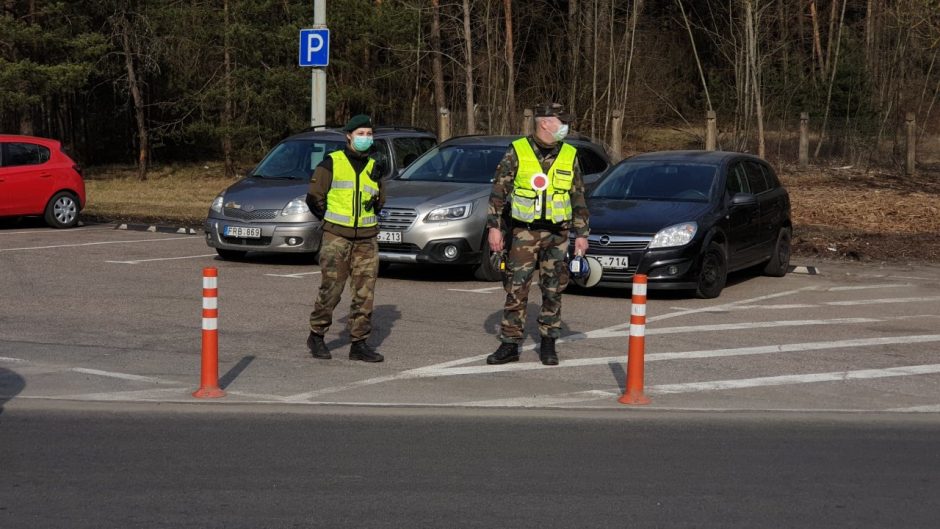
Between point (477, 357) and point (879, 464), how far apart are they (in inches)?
161

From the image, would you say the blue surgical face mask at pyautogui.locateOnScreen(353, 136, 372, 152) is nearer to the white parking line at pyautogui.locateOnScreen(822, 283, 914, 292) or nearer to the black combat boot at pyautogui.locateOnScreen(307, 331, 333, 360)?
the black combat boot at pyautogui.locateOnScreen(307, 331, 333, 360)

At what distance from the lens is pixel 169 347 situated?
35.0ft

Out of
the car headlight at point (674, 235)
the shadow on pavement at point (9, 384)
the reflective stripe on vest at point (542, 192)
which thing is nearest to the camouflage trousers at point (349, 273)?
the reflective stripe on vest at point (542, 192)

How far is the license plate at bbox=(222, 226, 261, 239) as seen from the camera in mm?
15922

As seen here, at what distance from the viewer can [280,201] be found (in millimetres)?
15992

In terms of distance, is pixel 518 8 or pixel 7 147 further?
pixel 518 8

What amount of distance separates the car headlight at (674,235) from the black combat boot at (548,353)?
12.4 feet

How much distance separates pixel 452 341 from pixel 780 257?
6399mm

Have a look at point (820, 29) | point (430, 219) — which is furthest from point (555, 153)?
point (820, 29)

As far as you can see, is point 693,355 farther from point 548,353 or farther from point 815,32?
point 815,32

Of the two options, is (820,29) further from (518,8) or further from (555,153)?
(555,153)

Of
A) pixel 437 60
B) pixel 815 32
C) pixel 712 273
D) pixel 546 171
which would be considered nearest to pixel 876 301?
pixel 712 273

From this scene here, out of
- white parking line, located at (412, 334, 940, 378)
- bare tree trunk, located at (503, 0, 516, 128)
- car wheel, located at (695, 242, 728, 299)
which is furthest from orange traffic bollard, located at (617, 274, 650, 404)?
bare tree trunk, located at (503, 0, 516, 128)

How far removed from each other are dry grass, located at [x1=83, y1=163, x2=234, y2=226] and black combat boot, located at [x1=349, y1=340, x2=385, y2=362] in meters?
12.8
